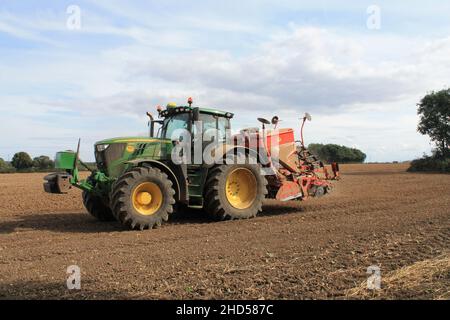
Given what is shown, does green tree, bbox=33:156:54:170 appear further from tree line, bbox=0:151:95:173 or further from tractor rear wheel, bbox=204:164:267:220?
tractor rear wheel, bbox=204:164:267:220

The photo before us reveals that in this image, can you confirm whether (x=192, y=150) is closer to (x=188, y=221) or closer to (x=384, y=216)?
(x=188, y=221)

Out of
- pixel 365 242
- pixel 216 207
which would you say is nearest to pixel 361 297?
pixel 365 242

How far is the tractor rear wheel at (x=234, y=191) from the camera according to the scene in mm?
10062

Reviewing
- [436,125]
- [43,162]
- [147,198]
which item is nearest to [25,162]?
[43,162]

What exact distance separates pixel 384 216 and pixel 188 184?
4.41 meters

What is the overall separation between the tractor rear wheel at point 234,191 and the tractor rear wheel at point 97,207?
2388mm

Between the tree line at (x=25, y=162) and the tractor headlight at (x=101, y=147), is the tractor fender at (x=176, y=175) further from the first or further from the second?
the tree line at (x=25, y=162)

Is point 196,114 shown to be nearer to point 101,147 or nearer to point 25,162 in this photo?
point 101,147

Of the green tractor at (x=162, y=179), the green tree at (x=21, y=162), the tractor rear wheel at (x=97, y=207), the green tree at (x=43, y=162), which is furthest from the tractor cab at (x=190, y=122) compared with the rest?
the green tree at (x=21, y=162)

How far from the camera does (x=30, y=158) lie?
49219mm

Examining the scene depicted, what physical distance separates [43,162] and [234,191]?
41534 mm

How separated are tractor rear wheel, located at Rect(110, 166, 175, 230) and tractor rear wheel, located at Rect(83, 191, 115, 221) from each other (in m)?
1.71

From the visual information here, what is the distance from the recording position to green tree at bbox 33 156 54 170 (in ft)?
152

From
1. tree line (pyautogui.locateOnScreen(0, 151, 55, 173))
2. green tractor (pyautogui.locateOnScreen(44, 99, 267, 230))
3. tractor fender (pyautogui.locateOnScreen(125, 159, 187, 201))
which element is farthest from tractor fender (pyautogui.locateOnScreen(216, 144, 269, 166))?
tree line (pyautogui.locateOnScreen(0, 151, 55, 173))
